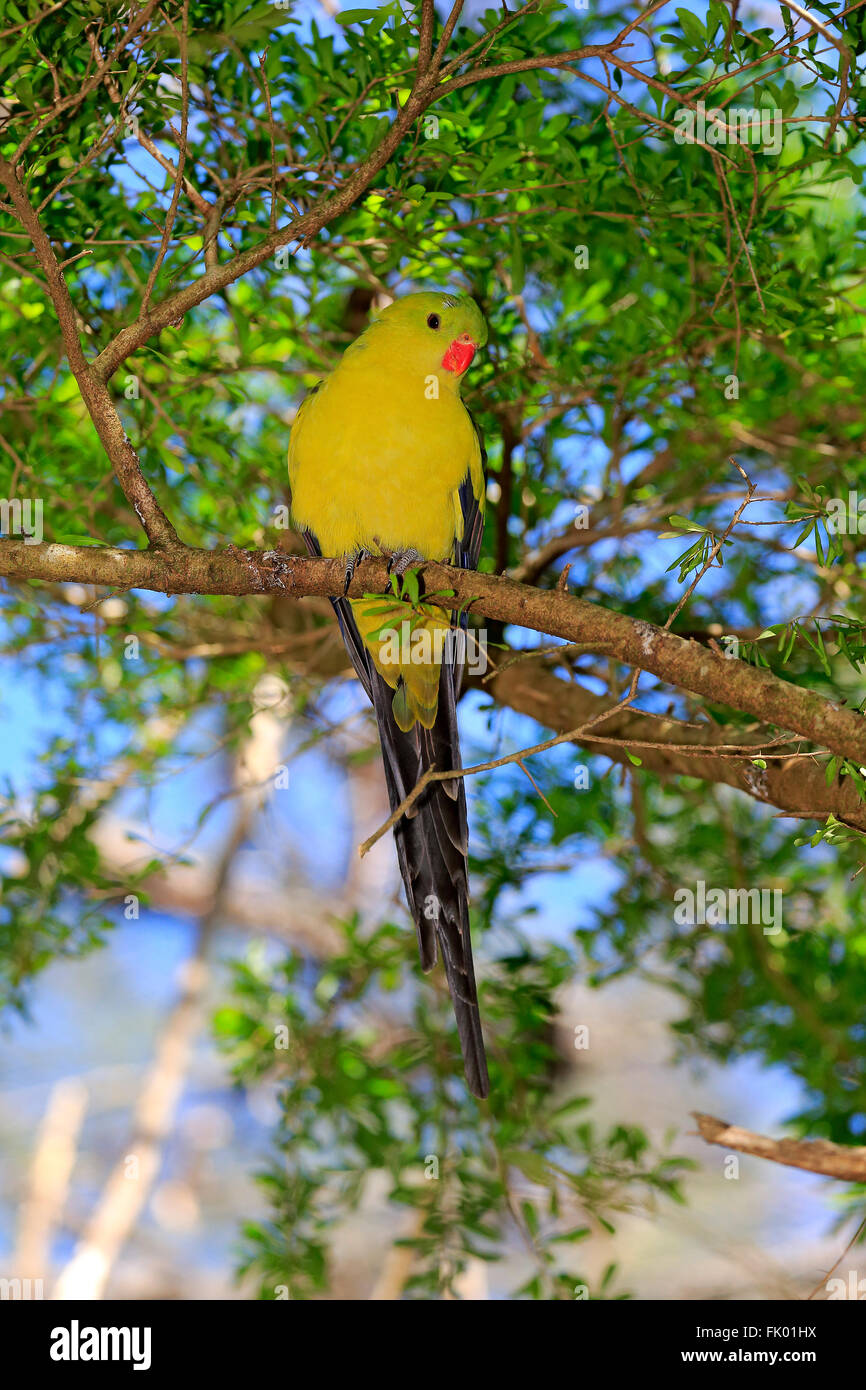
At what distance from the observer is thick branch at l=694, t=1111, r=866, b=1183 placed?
2.30 metres

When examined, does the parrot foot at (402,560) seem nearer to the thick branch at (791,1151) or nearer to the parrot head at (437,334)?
the parrot head at (437,334)

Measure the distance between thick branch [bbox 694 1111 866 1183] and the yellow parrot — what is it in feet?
2.33

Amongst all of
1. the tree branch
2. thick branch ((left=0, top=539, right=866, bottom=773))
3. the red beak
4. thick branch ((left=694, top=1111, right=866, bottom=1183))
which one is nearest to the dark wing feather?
the red beak

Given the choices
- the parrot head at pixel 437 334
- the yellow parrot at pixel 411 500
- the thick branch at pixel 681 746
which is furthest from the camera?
the parrot head at pixel 437 334

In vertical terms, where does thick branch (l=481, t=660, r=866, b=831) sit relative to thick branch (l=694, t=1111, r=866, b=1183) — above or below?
above

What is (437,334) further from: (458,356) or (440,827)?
(440,827)

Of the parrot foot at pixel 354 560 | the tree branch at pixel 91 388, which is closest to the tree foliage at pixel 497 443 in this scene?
the tree branch at pixel 91 388

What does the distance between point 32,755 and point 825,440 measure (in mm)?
2615

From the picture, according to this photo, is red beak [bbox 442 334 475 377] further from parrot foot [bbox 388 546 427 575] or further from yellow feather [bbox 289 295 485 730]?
parrot foot [bbox 388 546 427 575]

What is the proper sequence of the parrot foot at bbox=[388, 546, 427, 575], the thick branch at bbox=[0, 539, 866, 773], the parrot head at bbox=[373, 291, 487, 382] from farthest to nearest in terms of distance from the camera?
the parrot head at bbox=[373, 291, 487, 382], the parrot foot at bbox=[388, 546, 427, 575], the thick branch at bbox=[0, 539, 866, 773]

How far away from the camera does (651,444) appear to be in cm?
314

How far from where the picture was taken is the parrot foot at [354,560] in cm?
205

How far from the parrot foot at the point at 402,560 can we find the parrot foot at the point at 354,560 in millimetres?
63
